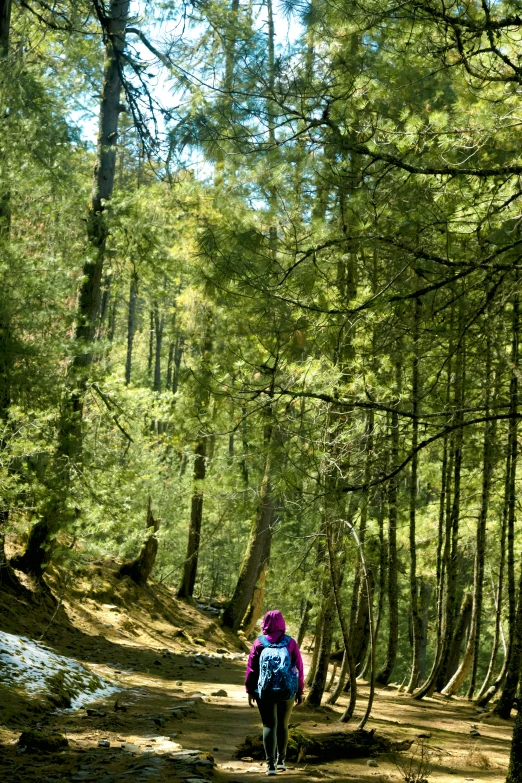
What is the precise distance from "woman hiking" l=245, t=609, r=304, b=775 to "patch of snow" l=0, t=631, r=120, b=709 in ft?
9.12

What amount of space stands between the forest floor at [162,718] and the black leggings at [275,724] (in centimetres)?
23

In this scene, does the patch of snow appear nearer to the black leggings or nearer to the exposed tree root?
the exposed tree root

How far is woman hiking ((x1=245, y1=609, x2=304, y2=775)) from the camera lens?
6094 mm

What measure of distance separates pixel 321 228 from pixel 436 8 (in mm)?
2795

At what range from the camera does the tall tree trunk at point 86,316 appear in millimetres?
10445

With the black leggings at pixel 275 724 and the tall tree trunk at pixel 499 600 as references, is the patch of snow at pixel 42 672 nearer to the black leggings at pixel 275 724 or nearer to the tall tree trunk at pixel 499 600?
the black leggings at pixel 275 724

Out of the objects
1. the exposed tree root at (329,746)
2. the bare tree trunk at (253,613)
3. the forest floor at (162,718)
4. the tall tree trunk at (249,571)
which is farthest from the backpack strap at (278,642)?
the bare tree trunk at (253,613)

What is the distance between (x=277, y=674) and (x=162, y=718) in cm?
259

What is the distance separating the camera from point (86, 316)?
34.3ft

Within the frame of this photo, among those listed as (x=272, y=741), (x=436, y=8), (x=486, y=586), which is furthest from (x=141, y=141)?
(x=486, y=586)

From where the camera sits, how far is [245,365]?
24.9 feet

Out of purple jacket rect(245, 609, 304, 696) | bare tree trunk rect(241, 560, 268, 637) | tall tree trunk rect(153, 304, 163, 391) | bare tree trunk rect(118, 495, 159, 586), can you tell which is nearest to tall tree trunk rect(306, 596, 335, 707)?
purple jacket rect(245, 609, 304, 696)

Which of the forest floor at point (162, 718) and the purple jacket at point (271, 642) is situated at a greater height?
the purple jacket at point (271, 642)

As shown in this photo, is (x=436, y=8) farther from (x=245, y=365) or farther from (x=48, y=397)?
(x=48, y=397)
